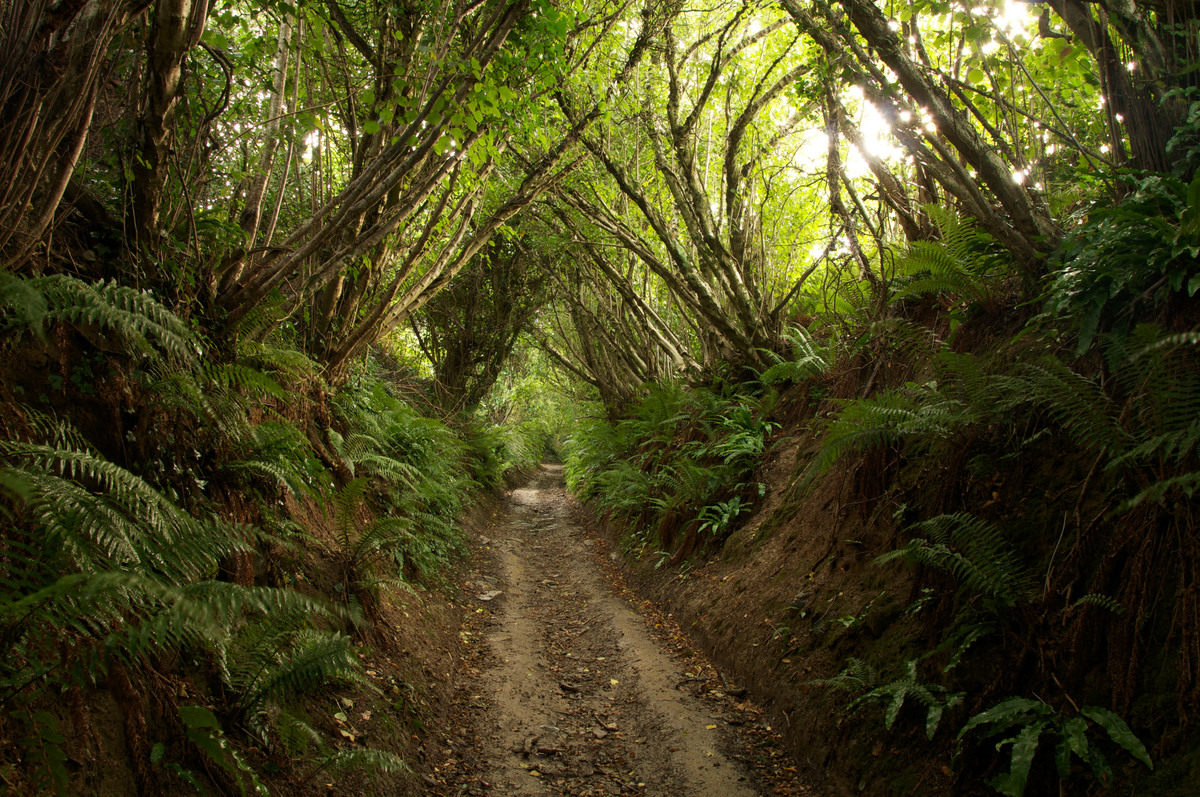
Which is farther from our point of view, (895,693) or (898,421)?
(898,421)

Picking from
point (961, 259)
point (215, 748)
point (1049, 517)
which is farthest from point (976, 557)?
point (215, 748)

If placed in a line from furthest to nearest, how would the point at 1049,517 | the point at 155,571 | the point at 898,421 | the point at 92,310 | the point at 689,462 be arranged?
the point at 689,462, the point at 898,421, the point at 1049,517, the point at 92,310, the point at 155,571

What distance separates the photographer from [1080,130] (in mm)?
5359

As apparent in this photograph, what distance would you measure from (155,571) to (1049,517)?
3.86 metres

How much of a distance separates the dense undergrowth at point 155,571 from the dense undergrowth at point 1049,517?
2492 millimetres

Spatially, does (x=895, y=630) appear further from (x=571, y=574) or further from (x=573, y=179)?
(x=573, y=179)

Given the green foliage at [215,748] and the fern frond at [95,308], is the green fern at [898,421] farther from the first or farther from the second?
the fern frond at [95,308]

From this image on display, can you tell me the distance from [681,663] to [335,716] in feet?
8.12

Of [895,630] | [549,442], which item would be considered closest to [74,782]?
[895,630]

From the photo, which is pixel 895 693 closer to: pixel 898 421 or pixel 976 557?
pixel 976 557

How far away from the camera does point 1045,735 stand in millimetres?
2328

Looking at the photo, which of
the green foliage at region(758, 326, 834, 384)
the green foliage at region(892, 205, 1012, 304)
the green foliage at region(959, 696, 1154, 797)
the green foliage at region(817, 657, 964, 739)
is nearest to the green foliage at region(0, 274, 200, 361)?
the green foliage at region(817, 657, 964, 739)

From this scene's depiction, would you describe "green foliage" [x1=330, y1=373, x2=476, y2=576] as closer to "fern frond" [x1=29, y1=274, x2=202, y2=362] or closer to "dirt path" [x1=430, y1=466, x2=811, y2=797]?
"dirt path" [x1=430, y1=466, x2=811, y2=797]

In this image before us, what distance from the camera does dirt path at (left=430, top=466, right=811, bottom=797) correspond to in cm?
315
